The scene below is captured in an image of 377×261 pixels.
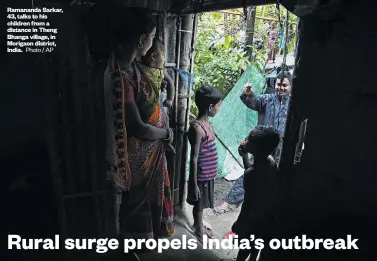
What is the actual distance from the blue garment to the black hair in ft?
5.05

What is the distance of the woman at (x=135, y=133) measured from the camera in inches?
96.0

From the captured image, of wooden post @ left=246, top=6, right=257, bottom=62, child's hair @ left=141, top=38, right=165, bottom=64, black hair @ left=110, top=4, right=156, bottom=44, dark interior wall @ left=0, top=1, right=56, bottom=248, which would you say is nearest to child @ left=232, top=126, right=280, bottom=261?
child's hair @ left=141, top=38, right=165, bottom=64

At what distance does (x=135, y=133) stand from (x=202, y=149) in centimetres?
74

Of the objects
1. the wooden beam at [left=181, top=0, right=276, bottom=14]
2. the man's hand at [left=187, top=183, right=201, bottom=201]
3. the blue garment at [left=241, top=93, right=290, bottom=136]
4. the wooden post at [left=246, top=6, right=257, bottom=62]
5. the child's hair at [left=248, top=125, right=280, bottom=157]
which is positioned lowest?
the man's hand at [left=187, top=183, right=201, bottom=201]

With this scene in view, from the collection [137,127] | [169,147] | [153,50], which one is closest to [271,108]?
[169,147]

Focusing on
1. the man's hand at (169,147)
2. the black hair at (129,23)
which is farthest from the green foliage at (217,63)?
the black hair at (129,23)

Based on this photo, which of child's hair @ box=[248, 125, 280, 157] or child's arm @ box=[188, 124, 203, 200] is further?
child's arm @ box=[188, 124, 203, 200]

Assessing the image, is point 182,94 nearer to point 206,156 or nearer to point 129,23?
point 206,156

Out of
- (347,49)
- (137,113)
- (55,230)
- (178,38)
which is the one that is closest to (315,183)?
(347,49)

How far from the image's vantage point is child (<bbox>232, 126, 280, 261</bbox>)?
90.5 inches

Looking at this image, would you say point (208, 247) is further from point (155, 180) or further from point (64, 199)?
point (64, 199)

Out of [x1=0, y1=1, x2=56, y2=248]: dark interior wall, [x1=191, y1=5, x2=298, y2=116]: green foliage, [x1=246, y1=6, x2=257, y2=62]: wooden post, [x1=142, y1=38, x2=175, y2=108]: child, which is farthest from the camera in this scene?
[x1=246, y1=6, x2=257, y2=62]: wooden post

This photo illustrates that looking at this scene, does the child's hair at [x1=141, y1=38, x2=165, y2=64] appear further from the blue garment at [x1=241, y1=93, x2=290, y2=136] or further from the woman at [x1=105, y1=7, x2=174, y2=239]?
the blue garment at [x1=241, y1=93, x2=290, y2=136]

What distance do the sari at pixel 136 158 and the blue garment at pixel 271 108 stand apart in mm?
1212
